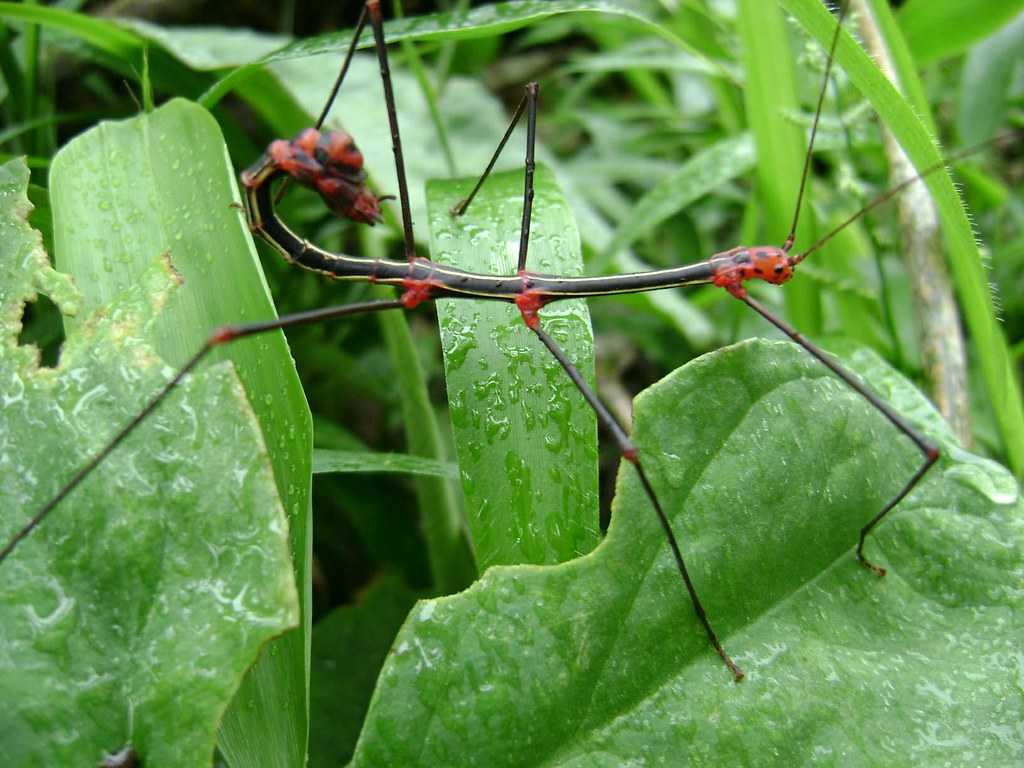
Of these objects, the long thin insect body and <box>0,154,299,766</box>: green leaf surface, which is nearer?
<box>0,154,299,766</box>: green leaf surface

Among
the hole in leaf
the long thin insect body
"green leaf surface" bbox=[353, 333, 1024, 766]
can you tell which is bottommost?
"green leaf surface" bbox=[353, 333, 1024, 766]

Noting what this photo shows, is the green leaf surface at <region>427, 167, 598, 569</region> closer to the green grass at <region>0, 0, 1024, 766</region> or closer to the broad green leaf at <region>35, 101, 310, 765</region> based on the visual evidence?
the green grass at <region>0, 0, 1024, 766</region>

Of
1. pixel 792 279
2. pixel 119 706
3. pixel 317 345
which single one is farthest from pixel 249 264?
pixel 792 279

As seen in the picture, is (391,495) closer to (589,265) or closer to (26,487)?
(589,265)

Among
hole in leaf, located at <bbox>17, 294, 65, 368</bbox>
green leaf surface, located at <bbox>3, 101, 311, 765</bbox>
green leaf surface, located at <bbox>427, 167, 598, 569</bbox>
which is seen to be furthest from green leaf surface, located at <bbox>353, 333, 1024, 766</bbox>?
hole in leaf, located at <bbox>17, 294, 65, 368</bbox>

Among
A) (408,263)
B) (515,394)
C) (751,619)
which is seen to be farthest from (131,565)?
(408,263)

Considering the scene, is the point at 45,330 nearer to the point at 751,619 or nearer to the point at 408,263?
the point at 408,263

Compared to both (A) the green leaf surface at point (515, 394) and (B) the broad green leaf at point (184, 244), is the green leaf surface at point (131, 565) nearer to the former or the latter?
(B) the broad green leaf at point (184, 244)
